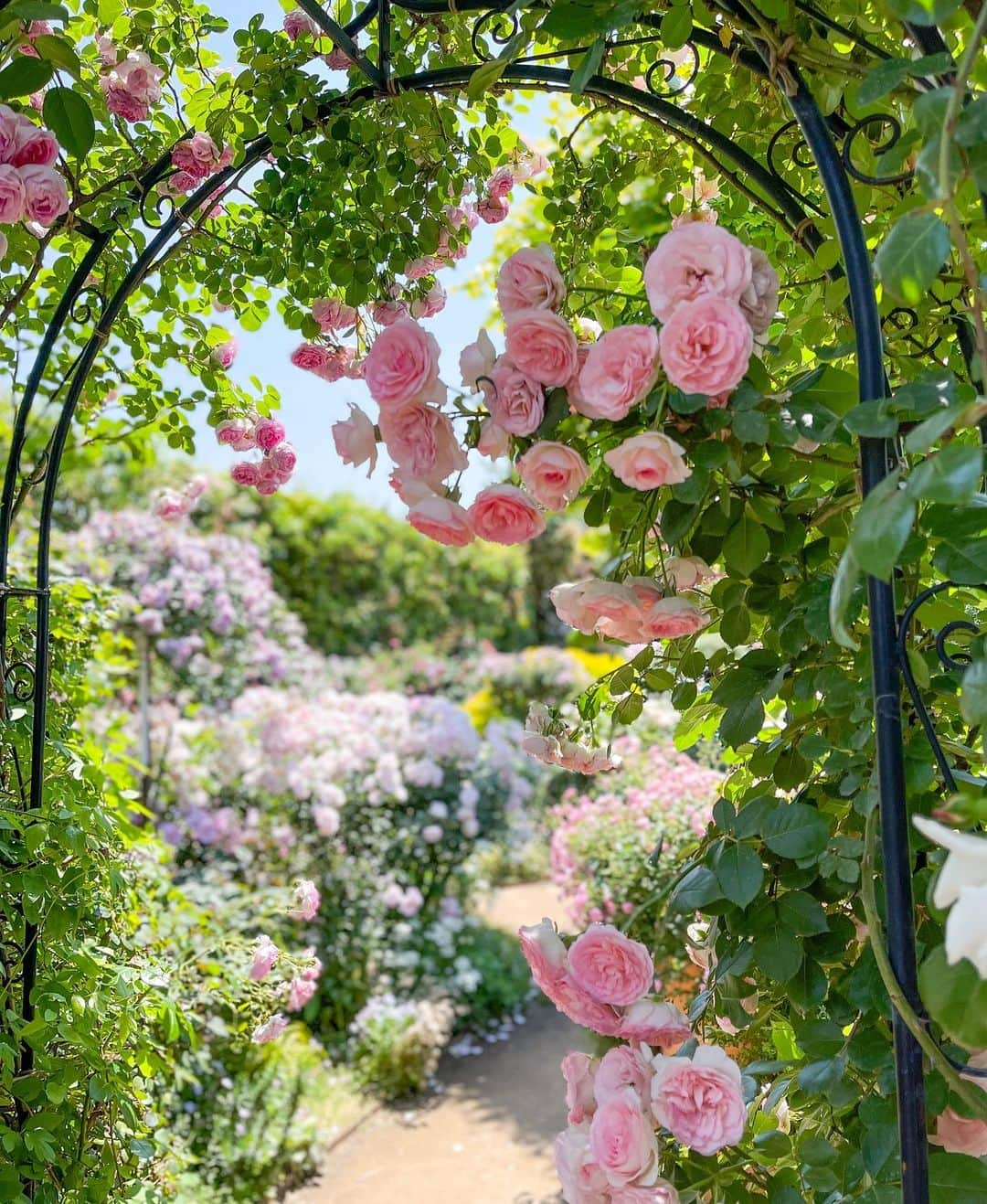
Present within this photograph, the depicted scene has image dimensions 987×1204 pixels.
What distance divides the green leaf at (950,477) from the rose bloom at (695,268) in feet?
0.77

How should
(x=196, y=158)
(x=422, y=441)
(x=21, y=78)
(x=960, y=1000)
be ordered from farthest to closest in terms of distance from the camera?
(x=196, y=158)
(x=21, y=78)
(x=422, y=441)
(x=960, y=1000)

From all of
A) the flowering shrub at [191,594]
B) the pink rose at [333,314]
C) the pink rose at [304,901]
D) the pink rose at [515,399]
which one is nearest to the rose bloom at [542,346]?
the pink rose at [515,399]

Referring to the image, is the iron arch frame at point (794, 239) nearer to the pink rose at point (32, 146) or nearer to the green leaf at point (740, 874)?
the green leaf at point (740, 874)

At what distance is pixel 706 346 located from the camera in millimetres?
764

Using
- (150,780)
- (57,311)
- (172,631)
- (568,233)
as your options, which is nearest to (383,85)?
(568,233)

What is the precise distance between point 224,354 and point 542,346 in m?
1.07

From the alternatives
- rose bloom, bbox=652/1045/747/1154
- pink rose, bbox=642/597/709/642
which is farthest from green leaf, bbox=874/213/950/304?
rose bloom, bbox=652/1045/747/1154

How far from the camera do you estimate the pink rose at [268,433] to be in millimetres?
1726

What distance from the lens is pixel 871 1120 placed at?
32.1 inches

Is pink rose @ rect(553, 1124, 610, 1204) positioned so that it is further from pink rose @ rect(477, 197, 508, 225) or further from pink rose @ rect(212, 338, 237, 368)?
pink rose @ rect(212, 338, 237, 368)

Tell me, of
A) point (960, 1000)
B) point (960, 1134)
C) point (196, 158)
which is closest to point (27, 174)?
point (196, 158)

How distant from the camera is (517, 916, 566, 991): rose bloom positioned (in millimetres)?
889

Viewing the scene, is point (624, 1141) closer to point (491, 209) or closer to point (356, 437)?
point (356, 437)

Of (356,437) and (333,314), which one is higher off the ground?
(333,314)
